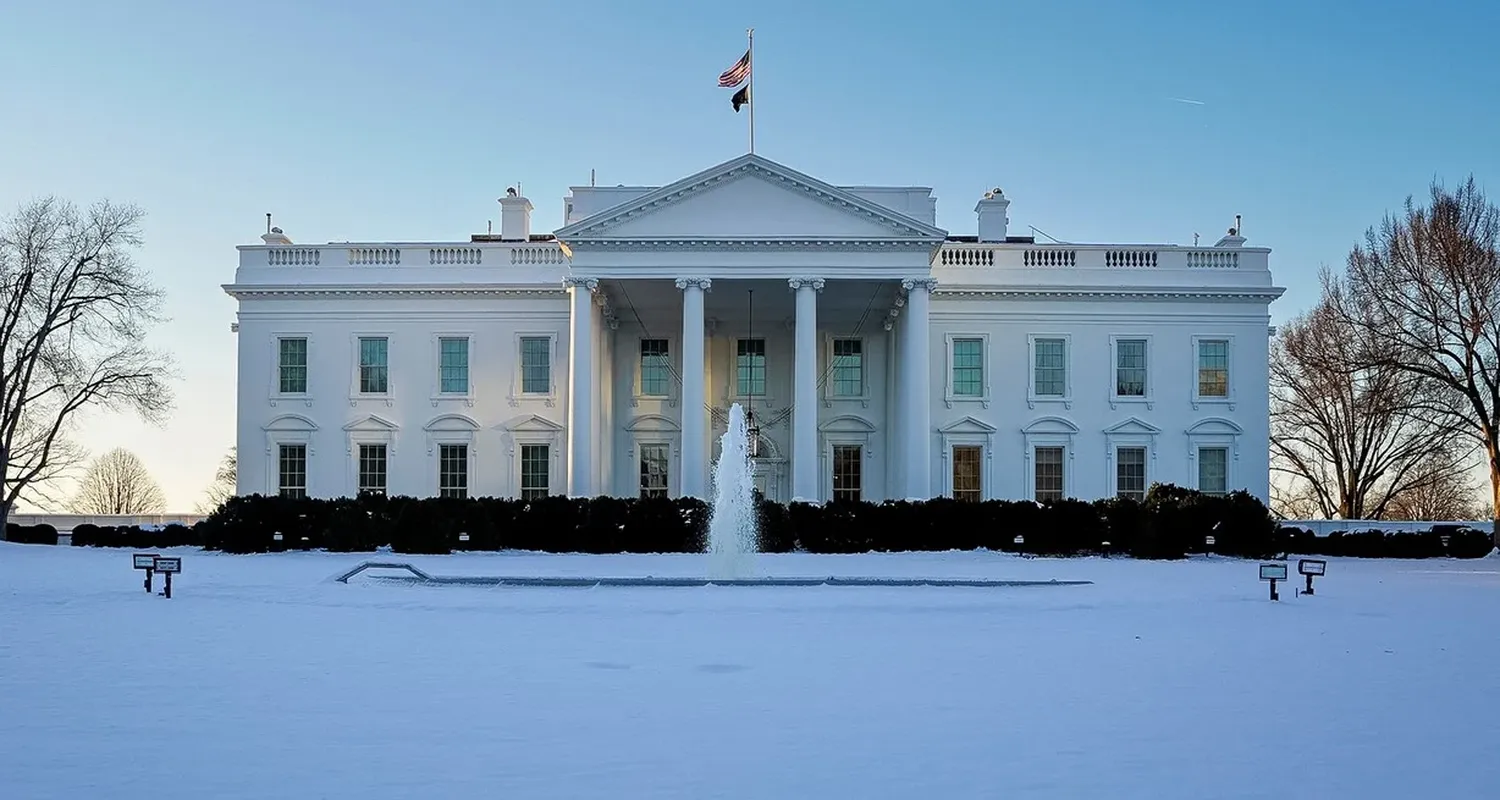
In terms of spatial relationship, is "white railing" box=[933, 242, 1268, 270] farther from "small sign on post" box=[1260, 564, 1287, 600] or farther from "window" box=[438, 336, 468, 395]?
"small sign on post" box=[1260, 564, 1287, 600]

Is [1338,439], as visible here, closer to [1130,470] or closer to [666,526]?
[1130,470]

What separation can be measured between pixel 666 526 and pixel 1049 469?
13919mm

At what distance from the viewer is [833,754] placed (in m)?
7.05

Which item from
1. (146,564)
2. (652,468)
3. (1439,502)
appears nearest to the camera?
(146,564)

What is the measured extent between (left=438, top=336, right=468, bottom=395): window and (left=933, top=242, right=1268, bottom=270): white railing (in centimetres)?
1403

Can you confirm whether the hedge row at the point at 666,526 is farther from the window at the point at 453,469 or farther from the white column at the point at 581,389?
the window at the point at 453,469

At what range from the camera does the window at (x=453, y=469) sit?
3788cm

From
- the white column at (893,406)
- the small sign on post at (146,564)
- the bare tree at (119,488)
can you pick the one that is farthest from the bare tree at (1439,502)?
the bare tree at (119,488)

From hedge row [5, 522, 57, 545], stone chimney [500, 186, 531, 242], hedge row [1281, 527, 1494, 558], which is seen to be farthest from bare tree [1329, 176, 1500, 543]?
hedge row [5, 522, 57, 545]

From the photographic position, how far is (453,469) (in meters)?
38.0

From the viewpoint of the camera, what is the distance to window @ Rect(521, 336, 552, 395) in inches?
1485

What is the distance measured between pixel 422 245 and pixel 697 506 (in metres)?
14.2

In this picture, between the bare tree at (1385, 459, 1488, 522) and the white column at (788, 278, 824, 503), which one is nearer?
the white column at (788, 278, 824, 503)

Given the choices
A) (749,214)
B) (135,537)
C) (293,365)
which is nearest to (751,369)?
(749,214)
